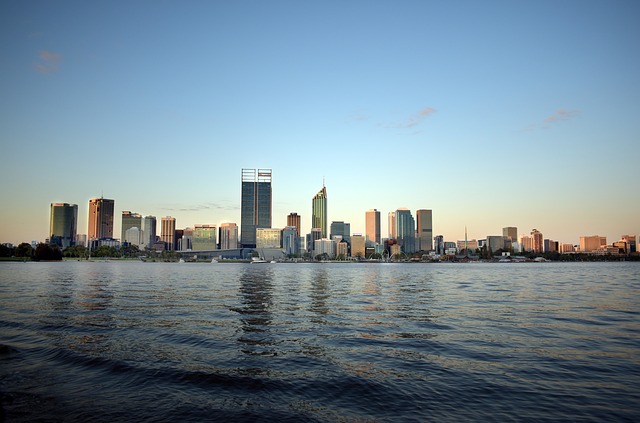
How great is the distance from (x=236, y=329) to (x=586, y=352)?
941 inches

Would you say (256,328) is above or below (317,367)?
below

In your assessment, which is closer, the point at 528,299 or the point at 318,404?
the point at 318,404

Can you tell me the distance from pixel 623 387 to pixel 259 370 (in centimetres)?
1689

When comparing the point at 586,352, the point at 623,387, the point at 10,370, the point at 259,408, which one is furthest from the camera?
the point at 586,352

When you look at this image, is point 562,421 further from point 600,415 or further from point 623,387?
point 623,387

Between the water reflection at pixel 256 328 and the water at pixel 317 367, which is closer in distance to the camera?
the water at pixel 317 367

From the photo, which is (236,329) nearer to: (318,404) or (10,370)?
(10,370)

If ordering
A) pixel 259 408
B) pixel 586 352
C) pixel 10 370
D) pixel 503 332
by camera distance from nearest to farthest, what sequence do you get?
1. pixel 259 408
2. pixel 10 370
3. pixel 586 352
4. pixel 503 332

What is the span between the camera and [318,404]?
16.4 m

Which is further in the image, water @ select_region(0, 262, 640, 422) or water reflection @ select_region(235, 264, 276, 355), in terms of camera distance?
water reflection @ select_region(235, 264, 276, 355)

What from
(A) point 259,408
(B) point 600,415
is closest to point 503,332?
(B) point 600,415

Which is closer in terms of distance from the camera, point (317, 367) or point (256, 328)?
point (317, 367)

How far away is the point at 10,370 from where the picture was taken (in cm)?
2072

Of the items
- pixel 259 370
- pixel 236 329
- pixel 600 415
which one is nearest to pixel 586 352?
pixel 600 415
